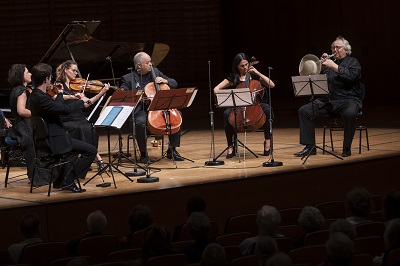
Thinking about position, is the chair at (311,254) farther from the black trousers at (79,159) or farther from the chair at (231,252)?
the black trousers at (79,159)

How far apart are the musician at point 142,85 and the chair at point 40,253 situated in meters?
3.77

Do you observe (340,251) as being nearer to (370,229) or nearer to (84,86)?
(370,229)

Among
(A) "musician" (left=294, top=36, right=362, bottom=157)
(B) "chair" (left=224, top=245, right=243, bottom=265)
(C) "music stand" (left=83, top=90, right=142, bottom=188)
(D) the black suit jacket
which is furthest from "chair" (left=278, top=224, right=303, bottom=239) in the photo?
(A) "musician" (left=294, top=36, right=362, bottom=157)

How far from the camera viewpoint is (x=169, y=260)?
4449 mm

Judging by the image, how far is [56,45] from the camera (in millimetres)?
9039

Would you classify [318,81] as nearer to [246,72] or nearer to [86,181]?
[246,72]

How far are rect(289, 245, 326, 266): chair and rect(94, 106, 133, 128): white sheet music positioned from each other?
3272 millimetres

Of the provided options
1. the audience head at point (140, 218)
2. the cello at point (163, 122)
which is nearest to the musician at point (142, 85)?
the cello at point (163, 122)

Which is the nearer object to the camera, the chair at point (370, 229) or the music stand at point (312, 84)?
the chair at point (370, 229)

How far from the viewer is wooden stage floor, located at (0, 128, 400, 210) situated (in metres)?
7.34

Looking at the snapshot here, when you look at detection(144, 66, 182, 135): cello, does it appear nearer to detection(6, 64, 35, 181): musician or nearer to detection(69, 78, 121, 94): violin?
detection(69, 78, 121, 94): violin

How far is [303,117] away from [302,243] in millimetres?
4126

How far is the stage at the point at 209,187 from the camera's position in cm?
690

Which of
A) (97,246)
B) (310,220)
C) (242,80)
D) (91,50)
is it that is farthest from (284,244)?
(91,50)
